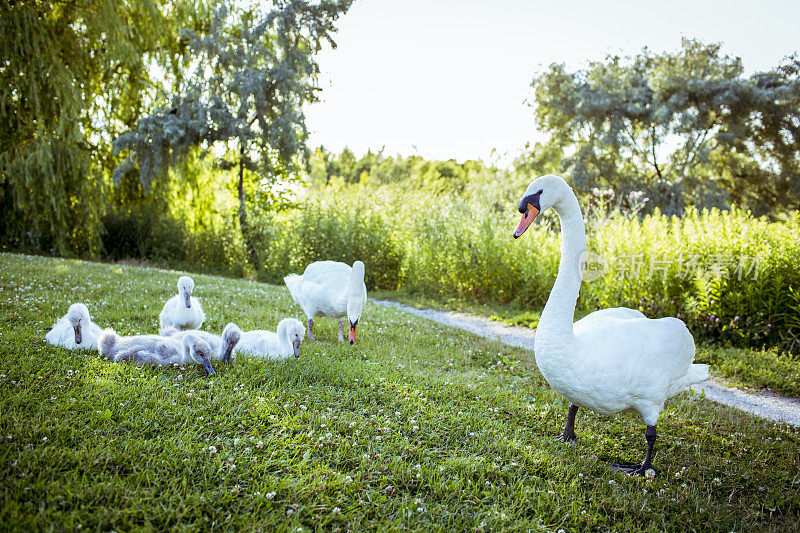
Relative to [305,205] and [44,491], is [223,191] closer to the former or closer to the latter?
[305,205]

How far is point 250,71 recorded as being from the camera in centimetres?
1458

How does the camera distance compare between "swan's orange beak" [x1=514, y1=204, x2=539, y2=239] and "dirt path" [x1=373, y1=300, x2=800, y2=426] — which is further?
"dirt path" [x1=373, y1=300, x2=800, y2=426]

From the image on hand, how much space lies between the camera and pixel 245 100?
573 inches

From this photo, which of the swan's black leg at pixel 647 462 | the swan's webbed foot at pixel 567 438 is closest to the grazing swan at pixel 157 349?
the swan's webbed foot at pixel 567 438

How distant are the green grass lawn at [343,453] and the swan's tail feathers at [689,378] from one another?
57 centimetres

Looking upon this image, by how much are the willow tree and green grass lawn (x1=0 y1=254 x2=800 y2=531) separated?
10818 millimetres

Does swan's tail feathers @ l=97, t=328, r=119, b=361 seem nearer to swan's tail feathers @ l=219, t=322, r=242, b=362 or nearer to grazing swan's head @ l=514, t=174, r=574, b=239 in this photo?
swan's tail feathers @ l=219, t=322, r=242, b=362

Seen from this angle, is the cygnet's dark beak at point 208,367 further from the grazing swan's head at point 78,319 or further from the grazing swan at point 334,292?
the grazing swan at point 334,292

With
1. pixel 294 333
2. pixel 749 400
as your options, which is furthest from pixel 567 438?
pixel 749 400

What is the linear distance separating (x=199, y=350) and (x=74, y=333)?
1.42 metres

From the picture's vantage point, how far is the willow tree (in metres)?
14.2

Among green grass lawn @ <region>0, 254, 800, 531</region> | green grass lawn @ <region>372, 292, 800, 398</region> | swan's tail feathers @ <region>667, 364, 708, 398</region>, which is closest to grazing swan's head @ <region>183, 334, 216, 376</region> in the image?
green grass lawn @ <region>0, 254, 800, 531</region>

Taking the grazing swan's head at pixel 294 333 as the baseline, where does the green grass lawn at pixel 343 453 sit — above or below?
below

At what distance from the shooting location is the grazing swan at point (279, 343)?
4.66 meters
